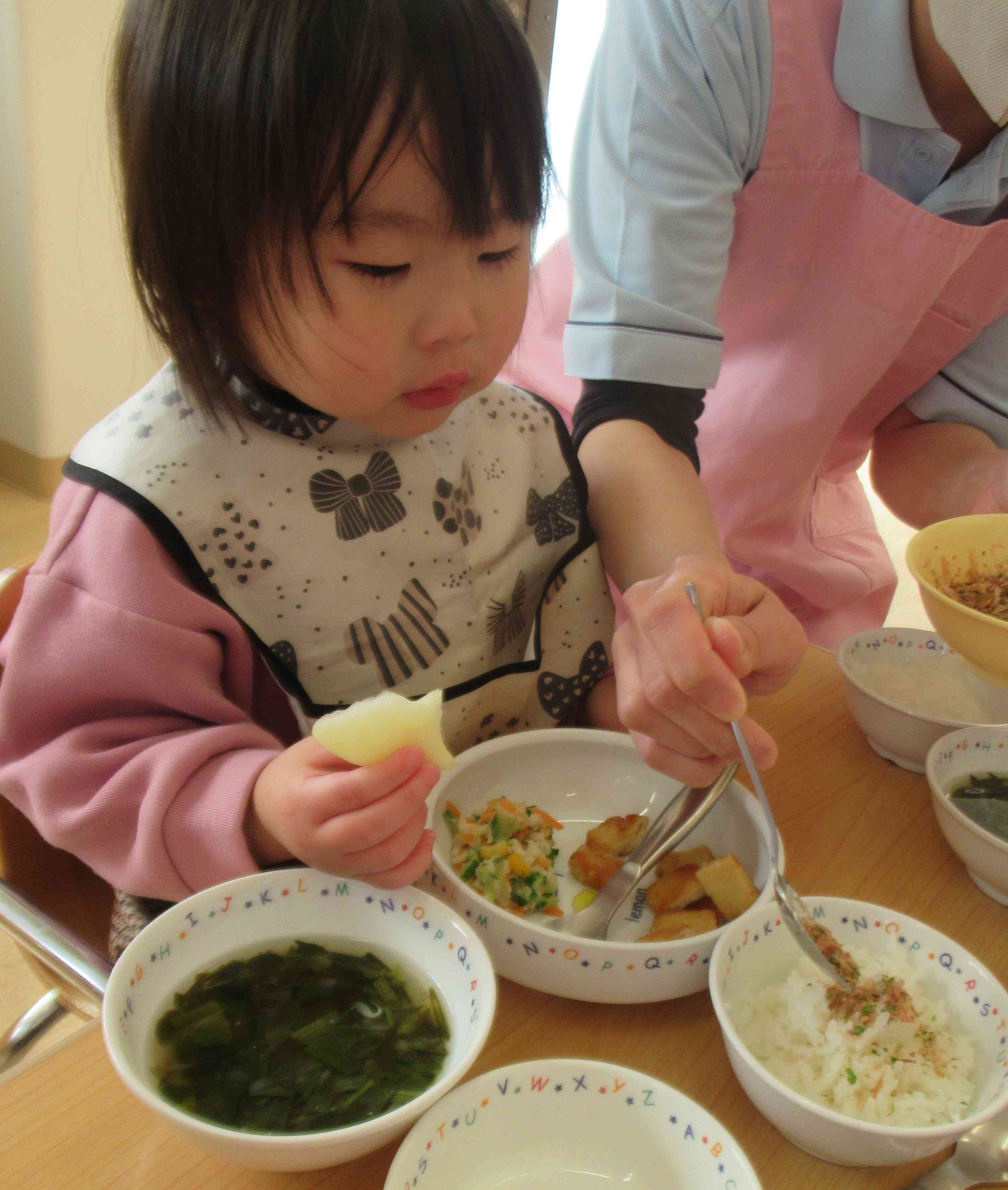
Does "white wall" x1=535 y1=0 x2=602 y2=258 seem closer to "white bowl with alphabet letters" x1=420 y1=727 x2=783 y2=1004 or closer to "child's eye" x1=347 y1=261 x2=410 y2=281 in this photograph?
"child's eye" x1=347 y1=261 x2=410 y2=281

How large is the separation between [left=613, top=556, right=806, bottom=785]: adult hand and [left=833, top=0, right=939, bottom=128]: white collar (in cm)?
65

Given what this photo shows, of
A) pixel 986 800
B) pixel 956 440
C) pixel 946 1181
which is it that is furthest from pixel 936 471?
pixel 946 1181

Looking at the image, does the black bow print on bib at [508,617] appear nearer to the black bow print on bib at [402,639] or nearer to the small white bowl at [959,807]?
the black bow print on bib at [402,639]

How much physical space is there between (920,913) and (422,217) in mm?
747

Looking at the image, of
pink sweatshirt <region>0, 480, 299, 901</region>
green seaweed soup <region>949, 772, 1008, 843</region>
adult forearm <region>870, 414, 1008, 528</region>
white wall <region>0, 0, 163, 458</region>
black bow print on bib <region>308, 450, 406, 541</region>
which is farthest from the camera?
white wall <region>0, 0, 163, 458</region>

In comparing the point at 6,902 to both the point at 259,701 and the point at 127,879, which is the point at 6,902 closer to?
the point at 127,879

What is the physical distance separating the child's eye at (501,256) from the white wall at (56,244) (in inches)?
82.8

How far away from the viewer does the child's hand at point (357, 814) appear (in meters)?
0.70

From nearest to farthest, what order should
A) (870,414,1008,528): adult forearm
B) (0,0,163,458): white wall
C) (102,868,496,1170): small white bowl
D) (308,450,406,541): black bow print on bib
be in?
(102,868,496,1170): small white bowl
(308,450,406,541): black bow print on bib
(870,414,1008,528): adult forearm
(0,0,163,458): white wall

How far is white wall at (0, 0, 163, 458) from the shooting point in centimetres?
291

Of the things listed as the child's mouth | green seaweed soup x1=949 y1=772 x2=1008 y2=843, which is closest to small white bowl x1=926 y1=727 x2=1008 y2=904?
green seaweed soup x1=949 y1=772 x2=1008 y2=843

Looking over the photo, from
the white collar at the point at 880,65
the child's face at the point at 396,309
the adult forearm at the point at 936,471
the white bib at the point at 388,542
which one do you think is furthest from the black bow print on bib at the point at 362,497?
the adult forearm at the point at 936,471

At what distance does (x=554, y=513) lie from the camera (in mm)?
1200

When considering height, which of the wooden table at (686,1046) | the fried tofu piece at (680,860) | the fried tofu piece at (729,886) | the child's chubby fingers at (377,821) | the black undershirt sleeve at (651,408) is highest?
the black undershirt sleeve at (651,408)
